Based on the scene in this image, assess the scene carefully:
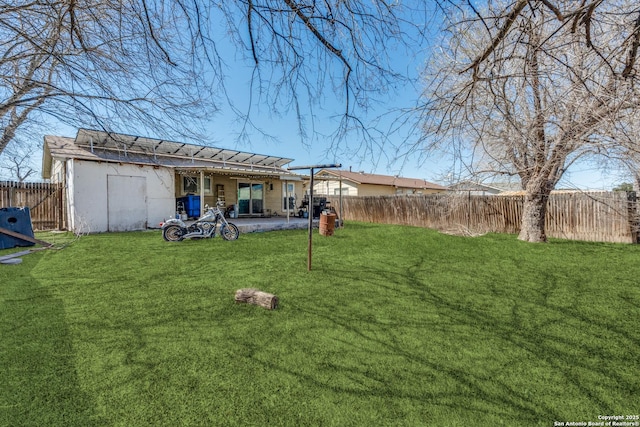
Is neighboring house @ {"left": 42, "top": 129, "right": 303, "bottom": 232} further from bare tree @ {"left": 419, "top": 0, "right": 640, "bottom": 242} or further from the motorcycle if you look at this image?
bare tree @ {"left": 419, "top": 0, "right": 640, "bottom": 242}

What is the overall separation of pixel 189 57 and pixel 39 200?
1212cm

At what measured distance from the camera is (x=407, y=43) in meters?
2.24

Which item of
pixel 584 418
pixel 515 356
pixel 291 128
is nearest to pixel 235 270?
pixel 291 128

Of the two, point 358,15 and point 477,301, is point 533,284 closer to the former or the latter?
point 477,301

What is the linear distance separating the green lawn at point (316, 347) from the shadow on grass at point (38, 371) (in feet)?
0.04

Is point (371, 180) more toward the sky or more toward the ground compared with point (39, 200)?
more toward the sky

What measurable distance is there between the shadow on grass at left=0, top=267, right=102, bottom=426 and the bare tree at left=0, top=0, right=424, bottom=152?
77.9 inches

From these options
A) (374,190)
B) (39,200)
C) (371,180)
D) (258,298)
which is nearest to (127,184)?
(39,200)

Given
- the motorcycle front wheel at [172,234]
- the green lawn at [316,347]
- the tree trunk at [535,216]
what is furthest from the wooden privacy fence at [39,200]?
the tree trunk at [535,216]

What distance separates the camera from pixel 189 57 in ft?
7.75

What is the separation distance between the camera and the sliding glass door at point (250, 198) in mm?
15133

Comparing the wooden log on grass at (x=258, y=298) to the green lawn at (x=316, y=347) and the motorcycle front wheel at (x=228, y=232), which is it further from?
the motorcycle front wheel at (x=228, y=232)

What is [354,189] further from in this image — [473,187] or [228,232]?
[228,232]

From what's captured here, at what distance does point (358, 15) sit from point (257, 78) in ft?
2.88
